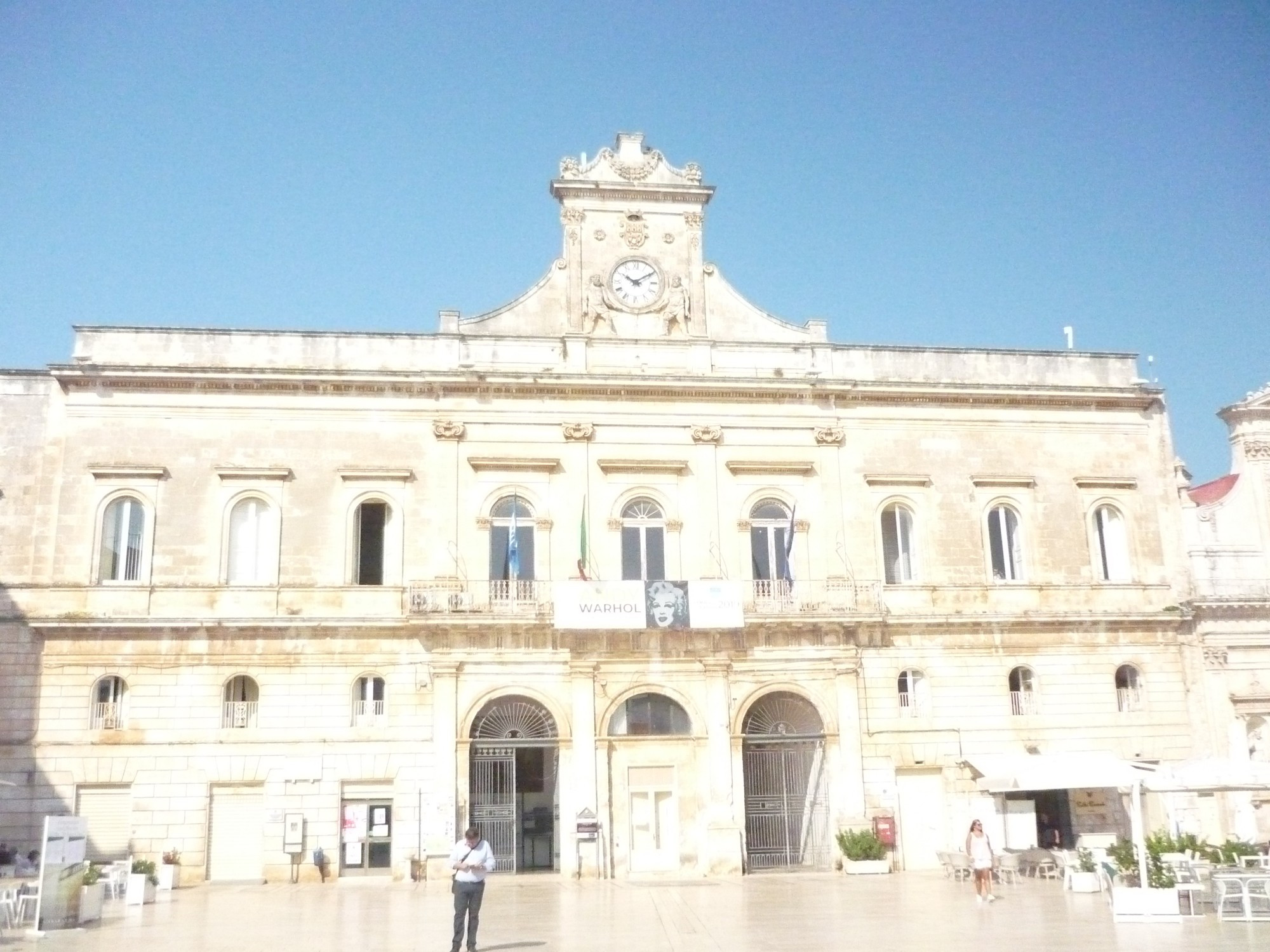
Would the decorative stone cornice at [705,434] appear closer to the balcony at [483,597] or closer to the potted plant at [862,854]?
the balcony at [483,597]

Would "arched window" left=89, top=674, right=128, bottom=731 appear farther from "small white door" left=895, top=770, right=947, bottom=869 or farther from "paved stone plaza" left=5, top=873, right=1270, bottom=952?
"small white door" left=895, top=770, right=947, bottom=869

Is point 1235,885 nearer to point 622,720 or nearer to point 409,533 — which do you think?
point 622,720

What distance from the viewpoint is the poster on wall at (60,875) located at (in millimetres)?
17438

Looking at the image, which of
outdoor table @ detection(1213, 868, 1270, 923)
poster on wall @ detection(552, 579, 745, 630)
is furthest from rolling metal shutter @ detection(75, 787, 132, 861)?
outdoor table @ detection(1213, 868, 1270, 923)

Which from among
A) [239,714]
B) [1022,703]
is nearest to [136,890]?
[239,714]

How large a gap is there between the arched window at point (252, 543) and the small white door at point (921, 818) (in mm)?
14104

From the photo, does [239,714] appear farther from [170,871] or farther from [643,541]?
[643,541]

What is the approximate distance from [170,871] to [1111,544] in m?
21.6

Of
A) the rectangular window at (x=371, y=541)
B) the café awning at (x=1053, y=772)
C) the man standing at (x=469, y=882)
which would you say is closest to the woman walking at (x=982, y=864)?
the café awning at (x=1053, y=772)

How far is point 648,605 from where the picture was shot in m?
26.6

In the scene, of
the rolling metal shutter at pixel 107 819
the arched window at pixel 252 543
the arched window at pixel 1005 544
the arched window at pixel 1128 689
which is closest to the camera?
the rolling metal shutter at pixel 107 819

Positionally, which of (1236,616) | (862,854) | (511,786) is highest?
(1236,616)

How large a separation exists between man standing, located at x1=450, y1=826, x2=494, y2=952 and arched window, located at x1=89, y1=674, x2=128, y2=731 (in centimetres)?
1319

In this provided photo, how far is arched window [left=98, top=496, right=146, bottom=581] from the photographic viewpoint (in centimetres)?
2656
